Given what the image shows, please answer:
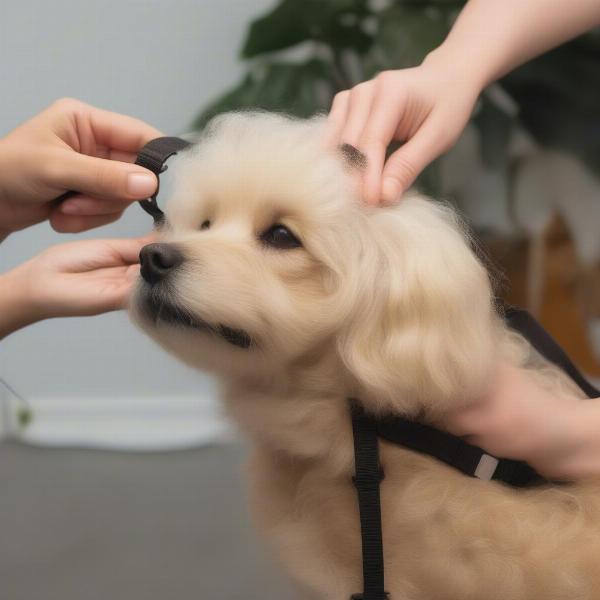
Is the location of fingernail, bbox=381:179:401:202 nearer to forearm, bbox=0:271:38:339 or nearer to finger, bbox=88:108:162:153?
finger, bbox=88:108:162:153

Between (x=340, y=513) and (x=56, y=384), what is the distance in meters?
1.10

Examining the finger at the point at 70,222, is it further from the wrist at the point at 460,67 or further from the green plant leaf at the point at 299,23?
the green plant leaf at the point at 299,23

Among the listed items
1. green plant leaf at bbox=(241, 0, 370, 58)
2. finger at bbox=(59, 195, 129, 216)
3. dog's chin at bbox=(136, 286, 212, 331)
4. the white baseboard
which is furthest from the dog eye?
the white baseboard

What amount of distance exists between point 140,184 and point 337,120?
229mm

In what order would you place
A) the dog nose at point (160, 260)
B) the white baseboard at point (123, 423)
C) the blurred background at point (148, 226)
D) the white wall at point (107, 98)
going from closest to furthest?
the dog nose at point (160, 260)
the blurred background at point (148, 226)
the white wall at point (107, 98)
the white baseboard at point (123, 423)

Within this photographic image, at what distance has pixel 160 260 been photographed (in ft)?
2.05

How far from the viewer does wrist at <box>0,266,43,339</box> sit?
31.8 inches

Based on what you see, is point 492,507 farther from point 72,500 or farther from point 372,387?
point 72,500

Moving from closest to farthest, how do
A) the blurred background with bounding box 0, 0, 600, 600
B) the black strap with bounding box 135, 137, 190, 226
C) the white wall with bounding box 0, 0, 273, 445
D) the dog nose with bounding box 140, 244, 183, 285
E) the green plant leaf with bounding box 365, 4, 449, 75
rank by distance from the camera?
the dog nose with bounding box 140, 244, 183, 285
the black strap with bounding box 135, 137, 190, 226
the blurred background with bounding box 0, 0, 600, 600
the green plant leaf with bounding box 365, 4, 449, 75
the white wall with bounding box 0, 0, 273, 445

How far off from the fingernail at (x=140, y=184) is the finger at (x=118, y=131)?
17cm

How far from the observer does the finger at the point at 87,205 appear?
80cm

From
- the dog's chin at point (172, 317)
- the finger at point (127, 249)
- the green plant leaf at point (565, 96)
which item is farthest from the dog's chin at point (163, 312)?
the green plant leaf at point (565, 96)

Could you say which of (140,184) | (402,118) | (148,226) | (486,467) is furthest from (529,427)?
(148,226)

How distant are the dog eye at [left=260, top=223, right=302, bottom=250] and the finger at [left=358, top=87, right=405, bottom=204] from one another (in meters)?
0.08
